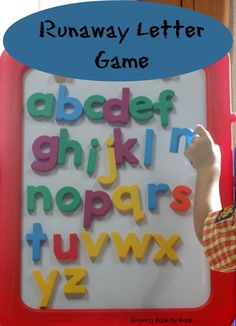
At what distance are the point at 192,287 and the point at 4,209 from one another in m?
0.24

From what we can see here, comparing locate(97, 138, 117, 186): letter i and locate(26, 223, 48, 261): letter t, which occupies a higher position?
locate(97, 138, 117, 186): letter i

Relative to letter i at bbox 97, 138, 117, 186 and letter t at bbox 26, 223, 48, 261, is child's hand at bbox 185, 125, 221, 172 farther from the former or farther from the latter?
letter t at bbox 26, 223, 48, 261

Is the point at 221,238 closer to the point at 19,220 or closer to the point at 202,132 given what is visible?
the point at 202,132

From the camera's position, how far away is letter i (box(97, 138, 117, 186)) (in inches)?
25.4

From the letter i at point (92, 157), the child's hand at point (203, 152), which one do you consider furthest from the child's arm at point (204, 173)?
the letter i at point (92, 157)

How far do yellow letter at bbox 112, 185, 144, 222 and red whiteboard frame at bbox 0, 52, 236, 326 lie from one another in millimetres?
101

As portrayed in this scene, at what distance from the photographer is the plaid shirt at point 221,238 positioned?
539 mm

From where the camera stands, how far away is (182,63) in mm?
611

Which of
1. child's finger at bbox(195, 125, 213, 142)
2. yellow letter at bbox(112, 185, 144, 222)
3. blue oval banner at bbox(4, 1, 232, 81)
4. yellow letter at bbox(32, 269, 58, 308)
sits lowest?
yellow letter at bbox(32, 269, 58, 308)

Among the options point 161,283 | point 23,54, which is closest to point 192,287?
point 161,283

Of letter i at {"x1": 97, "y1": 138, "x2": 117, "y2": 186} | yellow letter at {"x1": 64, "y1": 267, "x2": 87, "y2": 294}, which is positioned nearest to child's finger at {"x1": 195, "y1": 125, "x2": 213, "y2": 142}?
letter i at {"x1": 97, "y1": 138, "x2": 117, "y2": 186}

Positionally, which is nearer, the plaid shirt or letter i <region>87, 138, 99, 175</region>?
the plaid shirt

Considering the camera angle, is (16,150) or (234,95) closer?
(16,150)

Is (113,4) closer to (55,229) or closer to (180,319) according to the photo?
(55,229)
